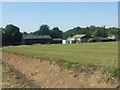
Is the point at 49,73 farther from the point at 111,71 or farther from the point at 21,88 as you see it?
the point at 111,71

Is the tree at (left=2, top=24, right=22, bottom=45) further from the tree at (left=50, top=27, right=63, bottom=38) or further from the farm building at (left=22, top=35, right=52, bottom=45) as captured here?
the tree at (left=50, top=27, right=63, bottom=38)

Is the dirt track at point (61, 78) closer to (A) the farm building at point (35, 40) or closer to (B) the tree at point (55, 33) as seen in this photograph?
(A) the farm building at point (35, 40)

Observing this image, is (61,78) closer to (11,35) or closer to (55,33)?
(11,35)

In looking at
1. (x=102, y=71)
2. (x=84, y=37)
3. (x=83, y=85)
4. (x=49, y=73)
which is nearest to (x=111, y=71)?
(x=102, y=71)

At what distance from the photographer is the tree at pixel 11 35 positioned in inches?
4301

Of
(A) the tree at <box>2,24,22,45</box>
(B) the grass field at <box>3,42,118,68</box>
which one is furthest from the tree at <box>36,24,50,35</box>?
(B) the grass field at <box>3,42,118,68</box>

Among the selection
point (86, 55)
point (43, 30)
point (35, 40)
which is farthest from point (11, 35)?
point (86, 55)

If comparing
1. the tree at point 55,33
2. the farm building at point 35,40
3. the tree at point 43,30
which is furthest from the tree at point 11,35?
the tree at point 43,30

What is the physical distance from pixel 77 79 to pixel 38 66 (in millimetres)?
9516

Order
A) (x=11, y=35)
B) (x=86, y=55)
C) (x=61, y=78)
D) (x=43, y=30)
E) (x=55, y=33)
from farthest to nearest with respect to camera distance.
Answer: (x=43, y=30), (x=55, y=33), (x=11, y=35), (x=86, y=55), (x=61, y=78)

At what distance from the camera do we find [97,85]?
45.1 ft

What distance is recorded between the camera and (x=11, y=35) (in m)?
113

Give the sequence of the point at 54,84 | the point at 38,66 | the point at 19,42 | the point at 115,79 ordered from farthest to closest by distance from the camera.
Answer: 1. the point at 19,42
2. the point at 38,66
3. the point at 54,84
4. the point at 115,79

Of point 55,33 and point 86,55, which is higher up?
point 55,33
